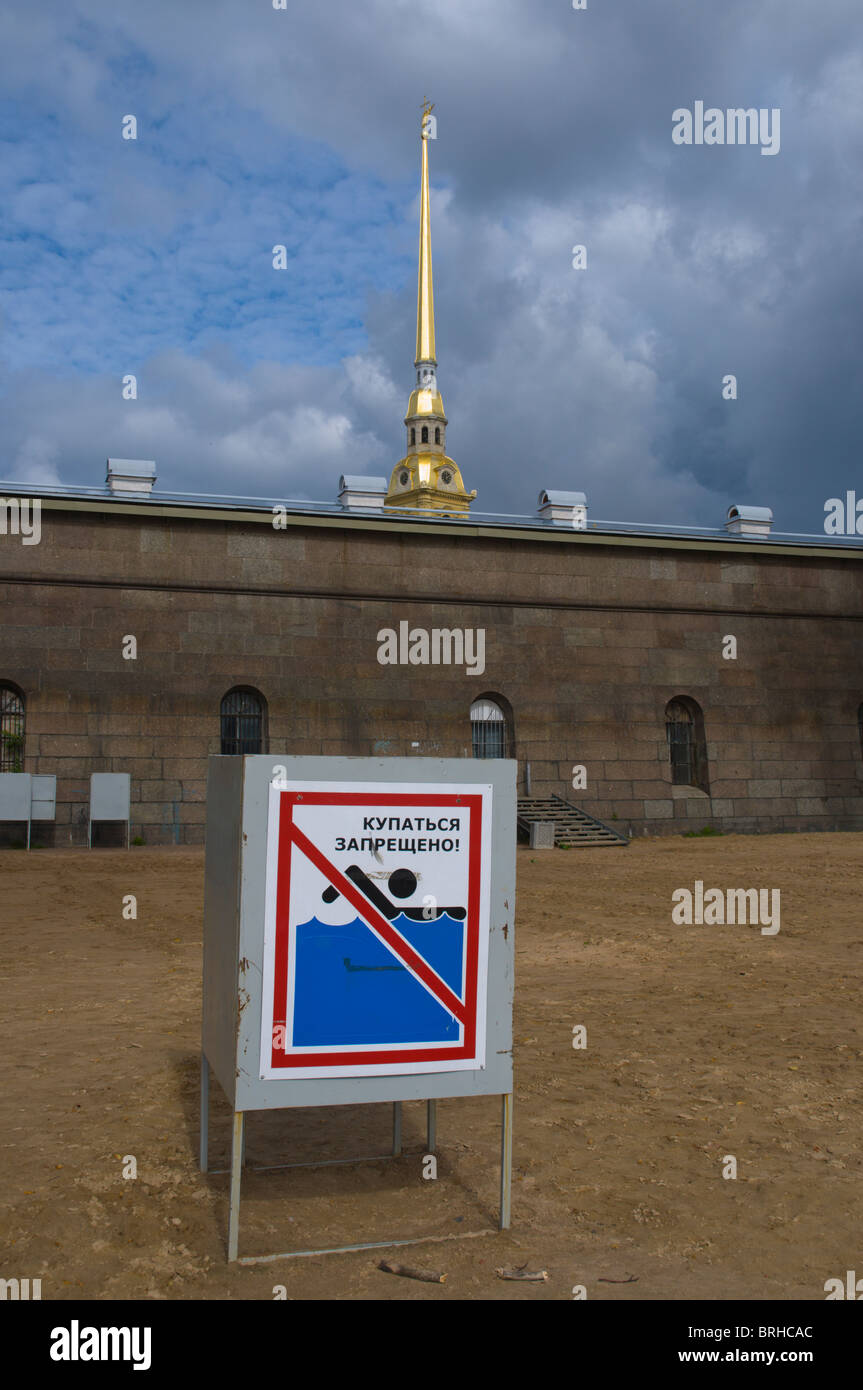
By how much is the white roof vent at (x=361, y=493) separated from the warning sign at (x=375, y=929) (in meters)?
24.4

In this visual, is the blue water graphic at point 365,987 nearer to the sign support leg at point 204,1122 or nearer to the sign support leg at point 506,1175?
the sign support leg at point 506,1175

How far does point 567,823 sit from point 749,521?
1223 cm

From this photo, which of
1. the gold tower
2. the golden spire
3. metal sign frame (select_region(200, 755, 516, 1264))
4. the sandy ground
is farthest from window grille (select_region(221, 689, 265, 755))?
the gold tower

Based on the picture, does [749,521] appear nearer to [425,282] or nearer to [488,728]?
[488,728]

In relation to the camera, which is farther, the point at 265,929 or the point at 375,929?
the point at 375,929

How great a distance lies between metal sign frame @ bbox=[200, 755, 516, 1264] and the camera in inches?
186

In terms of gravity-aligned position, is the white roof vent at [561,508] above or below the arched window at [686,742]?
above

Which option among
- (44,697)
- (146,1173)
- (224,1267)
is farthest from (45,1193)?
(44,697)

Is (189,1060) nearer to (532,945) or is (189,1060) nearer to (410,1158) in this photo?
(410,1158)

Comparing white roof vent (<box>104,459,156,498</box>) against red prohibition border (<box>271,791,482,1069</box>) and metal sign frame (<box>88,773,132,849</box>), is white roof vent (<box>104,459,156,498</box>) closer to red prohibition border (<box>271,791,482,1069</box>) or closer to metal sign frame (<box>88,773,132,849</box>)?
metal sign frame (<box>88,773,132,849</box>)

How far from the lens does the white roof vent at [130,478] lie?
88.8 feet

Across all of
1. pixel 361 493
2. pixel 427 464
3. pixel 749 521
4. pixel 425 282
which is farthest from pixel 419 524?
pixel 427 464

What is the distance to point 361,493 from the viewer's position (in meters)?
29.1

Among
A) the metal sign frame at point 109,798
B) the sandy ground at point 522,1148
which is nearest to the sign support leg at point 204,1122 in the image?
the sandy ground at point 522,1148
